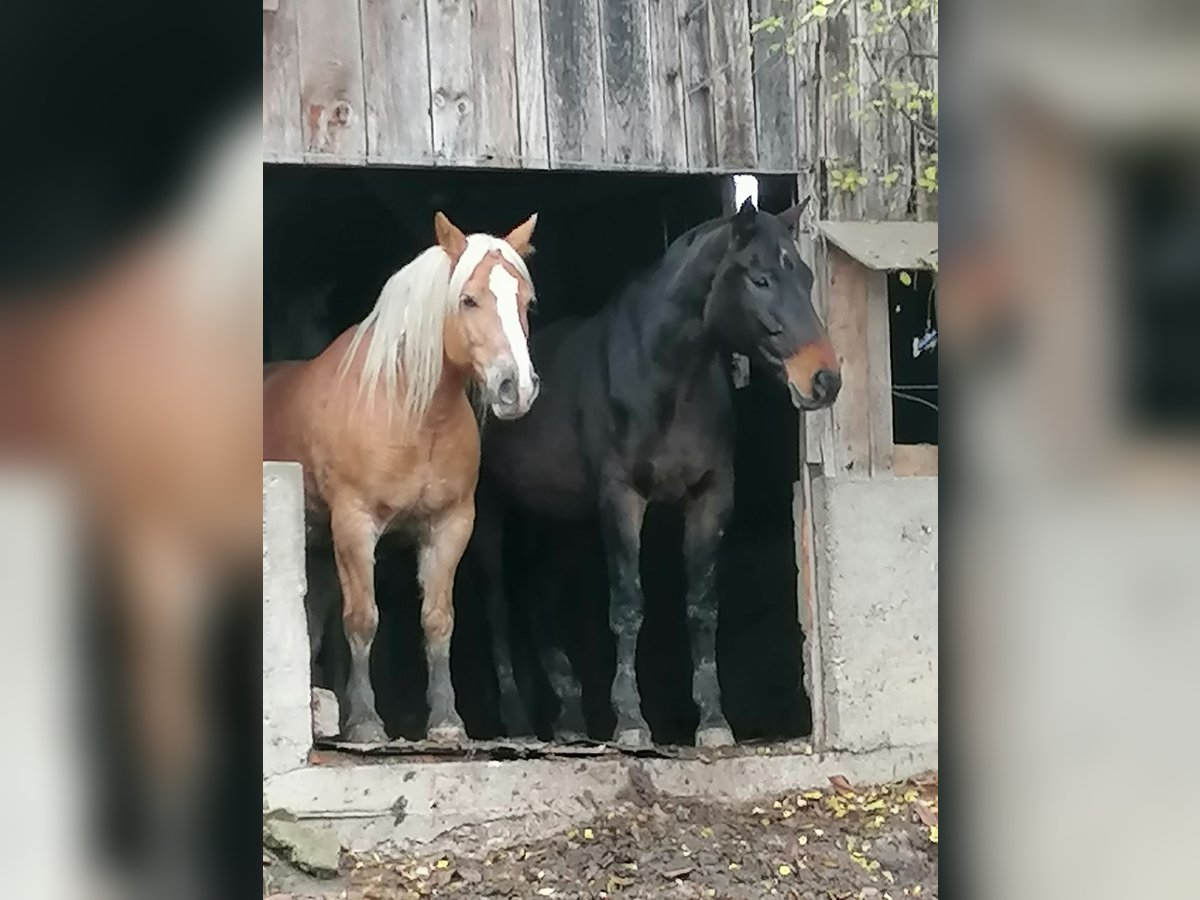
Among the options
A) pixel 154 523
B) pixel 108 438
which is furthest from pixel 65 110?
pixel 154 523

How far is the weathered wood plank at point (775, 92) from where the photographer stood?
7.16 feet

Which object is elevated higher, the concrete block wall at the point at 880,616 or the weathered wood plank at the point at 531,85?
the weathered wood plank at the point at 531,85

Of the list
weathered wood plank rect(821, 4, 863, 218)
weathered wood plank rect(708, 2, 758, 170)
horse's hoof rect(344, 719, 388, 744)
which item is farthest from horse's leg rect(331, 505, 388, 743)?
weathered wood plank rect(821, 4, 863, 218)

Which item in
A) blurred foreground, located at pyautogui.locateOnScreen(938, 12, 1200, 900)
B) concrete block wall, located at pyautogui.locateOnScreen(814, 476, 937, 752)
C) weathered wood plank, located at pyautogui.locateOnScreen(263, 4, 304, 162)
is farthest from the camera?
concrete block wall, located at pyautogui.locateOnScreen(814, 476, 937, 752)

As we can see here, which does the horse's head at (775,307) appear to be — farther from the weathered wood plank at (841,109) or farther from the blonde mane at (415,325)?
the blonde mane at (415,325)

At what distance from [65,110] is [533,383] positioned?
0.84 m

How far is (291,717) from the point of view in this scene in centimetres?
203

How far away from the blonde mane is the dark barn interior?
1.2 inches

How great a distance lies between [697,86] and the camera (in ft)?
7.26

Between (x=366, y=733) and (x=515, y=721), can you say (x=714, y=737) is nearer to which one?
(x=515, y=721)

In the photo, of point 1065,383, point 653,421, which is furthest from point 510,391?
point 1065,383

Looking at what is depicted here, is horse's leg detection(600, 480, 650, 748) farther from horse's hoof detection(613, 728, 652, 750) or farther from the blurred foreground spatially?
the blurred foreground

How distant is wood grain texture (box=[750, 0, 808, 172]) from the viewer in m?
2.19

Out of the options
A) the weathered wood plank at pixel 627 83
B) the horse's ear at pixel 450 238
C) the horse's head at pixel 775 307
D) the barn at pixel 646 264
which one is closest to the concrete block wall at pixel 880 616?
the barn at pixel 646 264
